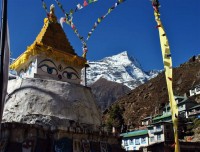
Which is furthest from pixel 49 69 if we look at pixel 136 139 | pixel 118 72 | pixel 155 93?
pixel 118 72

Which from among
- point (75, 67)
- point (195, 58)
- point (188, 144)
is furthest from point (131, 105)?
point (75, 67)

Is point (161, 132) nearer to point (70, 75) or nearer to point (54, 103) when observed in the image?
point (70, 75)

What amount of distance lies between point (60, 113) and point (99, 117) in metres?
2.67

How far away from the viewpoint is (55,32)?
18516 mm

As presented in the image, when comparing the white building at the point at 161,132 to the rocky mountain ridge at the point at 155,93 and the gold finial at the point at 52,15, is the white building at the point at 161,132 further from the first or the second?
the gold finial at the point at 52,15

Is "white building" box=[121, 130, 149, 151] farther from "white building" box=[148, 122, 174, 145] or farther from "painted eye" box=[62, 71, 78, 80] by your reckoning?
"painted eye" box=[62, 71, 78, 80]

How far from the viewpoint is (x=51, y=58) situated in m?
17.3

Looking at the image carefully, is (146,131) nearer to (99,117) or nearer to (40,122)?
(99,117)

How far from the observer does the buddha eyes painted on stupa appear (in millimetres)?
17112

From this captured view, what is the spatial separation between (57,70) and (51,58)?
2.41ft

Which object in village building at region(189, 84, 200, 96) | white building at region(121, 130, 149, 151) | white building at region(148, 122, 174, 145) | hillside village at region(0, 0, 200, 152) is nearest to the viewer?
hillside village at region(0, 0, 200, 152)

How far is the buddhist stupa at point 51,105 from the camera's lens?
14.2 metres

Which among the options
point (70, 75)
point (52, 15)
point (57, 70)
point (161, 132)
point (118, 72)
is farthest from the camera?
point (118, 72)

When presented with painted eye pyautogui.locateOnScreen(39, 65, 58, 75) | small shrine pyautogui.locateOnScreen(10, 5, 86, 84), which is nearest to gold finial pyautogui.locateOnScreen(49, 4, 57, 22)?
small shrine pyautogui.locateOnScreen(10, 5, 86, 84)
